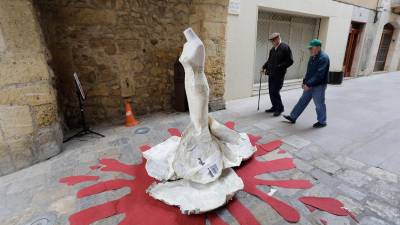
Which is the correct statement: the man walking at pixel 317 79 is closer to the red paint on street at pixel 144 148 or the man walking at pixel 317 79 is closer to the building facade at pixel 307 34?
the building facade at pixel 307 34

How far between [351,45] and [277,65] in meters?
6.99

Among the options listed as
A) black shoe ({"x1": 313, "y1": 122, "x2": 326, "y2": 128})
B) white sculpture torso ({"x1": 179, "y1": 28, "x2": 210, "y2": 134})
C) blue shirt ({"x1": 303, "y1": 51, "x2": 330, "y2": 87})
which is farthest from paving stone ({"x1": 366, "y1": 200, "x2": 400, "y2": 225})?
blue shirt ({"x1": 303, "y1": 51, "x2": 330, "y2": 87})

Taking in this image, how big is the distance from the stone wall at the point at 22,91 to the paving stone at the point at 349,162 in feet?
12.1

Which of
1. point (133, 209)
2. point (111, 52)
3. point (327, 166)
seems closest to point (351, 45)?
point (327, 166)

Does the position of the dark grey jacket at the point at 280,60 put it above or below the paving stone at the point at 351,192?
above

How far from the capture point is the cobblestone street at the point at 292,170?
190cm

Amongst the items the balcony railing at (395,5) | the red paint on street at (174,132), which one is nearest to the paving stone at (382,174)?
the red paint on street at (174,132)

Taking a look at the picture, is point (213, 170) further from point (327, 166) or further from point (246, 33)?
point (246, 33)

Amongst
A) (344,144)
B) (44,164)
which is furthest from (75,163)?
(344,144)

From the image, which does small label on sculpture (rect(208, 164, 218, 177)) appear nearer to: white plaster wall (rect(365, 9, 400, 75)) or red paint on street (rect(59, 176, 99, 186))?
red paint on street (rect(59, 176, 99, 186))

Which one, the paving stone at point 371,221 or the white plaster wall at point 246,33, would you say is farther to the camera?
the white plaster wall at point 246,33

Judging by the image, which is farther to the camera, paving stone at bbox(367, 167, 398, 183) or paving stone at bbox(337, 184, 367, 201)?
paving stone at bbox(367, 167, 398, 183)

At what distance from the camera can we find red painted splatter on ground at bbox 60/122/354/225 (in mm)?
1796

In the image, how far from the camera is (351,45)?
883 cm
